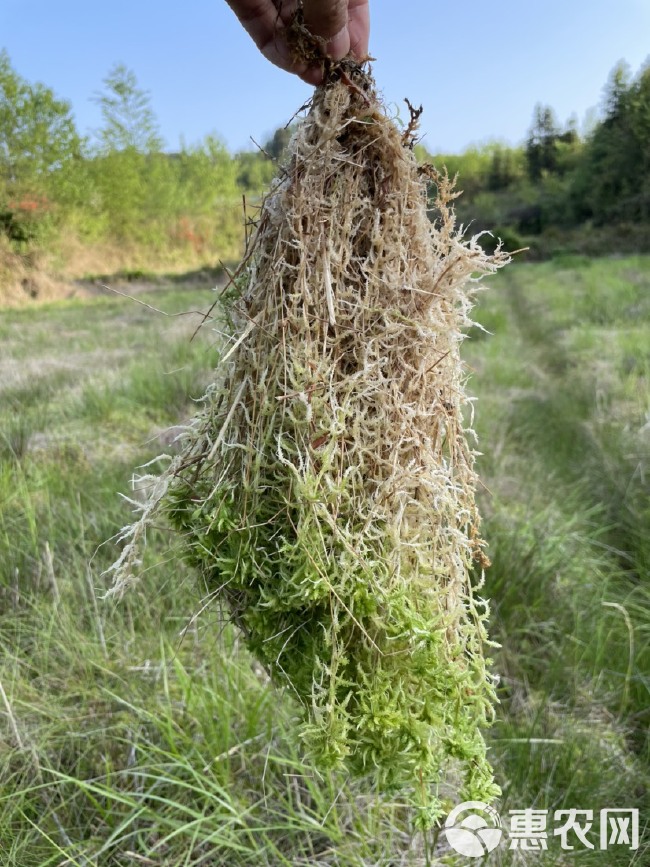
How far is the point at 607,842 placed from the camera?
1.82 metres

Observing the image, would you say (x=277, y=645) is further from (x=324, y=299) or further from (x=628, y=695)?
(x=628, y=695)

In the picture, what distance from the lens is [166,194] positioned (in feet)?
93.4

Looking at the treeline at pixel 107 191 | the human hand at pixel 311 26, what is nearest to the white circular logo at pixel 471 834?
the human hand at pixel 311 26

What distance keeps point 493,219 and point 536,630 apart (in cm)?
3803

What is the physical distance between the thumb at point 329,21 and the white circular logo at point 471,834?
188 cm

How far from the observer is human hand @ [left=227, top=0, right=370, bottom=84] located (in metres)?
1.07

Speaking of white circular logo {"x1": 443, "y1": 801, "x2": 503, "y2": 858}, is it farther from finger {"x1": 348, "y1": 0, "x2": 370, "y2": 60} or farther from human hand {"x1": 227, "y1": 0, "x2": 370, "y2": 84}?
finger {"x1": 348, "y1": 0, "x2": 370, "y2": 60}

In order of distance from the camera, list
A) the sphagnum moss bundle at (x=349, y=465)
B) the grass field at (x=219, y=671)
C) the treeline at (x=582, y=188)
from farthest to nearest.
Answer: the treeline at (x=582, y=188)
the grass field at (x=219, y=671)
the sphagnum moss bundle at (x=349, y=465)

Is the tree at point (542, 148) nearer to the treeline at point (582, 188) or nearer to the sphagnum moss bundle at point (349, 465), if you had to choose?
the treeline at point (582, 188)

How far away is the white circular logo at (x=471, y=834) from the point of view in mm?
1561

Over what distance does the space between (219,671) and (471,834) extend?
3.36 feet

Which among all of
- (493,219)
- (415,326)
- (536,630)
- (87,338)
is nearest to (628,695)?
(536,630)

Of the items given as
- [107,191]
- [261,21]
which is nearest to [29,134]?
[107,191]

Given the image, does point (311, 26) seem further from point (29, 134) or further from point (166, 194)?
point (166, 194)
